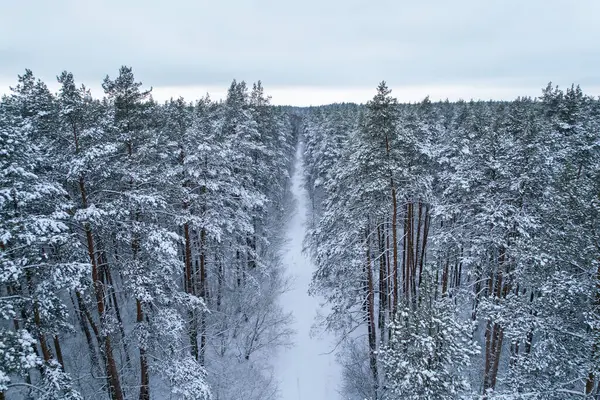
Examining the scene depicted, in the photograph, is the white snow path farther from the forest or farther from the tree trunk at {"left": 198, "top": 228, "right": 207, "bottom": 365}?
the tree trunk at {"left": 198, "top": 228, "right": 207, "bottom": 365}

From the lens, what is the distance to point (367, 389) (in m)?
16.4

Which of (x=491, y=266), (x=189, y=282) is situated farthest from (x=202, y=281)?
(x=491, y=266)

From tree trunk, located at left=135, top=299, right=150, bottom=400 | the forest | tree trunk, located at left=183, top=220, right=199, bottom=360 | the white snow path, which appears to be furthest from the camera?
the white snow path

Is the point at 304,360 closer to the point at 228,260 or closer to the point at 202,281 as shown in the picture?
the point at 228,260

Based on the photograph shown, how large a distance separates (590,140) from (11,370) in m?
28.4

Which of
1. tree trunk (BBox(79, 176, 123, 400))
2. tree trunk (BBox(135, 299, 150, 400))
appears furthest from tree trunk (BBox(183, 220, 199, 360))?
tree trunk (BBox(79, 176, 123, 400))

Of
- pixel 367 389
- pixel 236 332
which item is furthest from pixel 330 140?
pixel 367 389

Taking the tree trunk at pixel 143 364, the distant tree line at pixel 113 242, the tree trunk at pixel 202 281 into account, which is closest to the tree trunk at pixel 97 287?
the distant tree line at pixel 113 242

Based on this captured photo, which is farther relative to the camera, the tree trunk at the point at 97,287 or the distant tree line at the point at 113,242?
the tree trunk at the point at 97,287

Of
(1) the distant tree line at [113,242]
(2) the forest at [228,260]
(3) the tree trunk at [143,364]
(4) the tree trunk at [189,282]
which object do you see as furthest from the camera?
(4) the tree trunk at [189,282]

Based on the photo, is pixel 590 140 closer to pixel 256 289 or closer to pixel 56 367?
pixel 256 289

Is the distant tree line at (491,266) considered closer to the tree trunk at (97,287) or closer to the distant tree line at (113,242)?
the distant tree line at (113,242)

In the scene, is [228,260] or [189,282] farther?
[228,260]

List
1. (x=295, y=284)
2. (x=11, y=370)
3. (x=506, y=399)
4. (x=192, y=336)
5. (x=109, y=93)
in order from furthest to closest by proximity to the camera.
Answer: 1. (x=295, y=284)
2. (x=192, y=336)
3. (x=109, y=93)
4. (x=506, y=399)
5. (x=11, y=370)
